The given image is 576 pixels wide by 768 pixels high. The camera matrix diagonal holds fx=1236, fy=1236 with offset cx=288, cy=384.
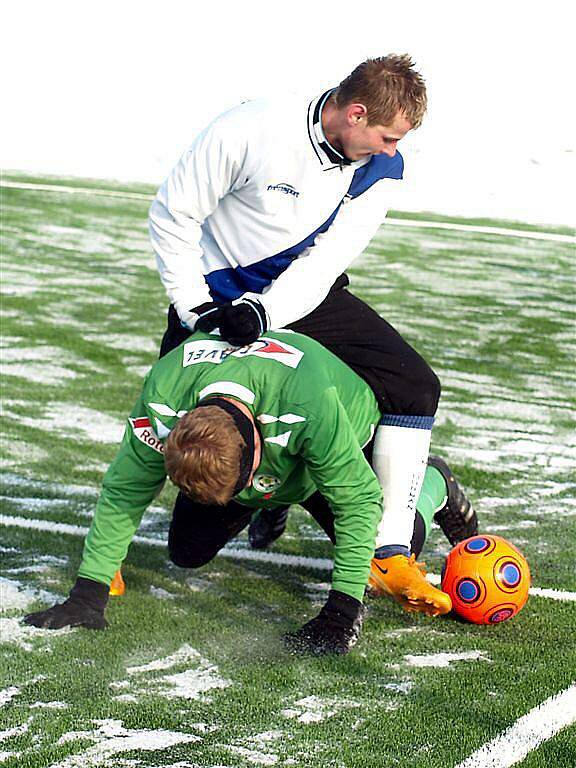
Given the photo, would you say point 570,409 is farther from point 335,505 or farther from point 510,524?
point 335,505

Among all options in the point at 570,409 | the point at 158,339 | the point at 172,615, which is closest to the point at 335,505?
the point at 172,615

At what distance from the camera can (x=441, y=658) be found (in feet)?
13.0

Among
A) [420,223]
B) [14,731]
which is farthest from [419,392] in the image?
[420,223]

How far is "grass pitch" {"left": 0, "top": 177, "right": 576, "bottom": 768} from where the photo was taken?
3.29 meters

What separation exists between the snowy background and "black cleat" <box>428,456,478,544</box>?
84.5 feet

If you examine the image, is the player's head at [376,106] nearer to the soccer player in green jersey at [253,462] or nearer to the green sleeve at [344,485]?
the soccer player in green jersey at [253,462]

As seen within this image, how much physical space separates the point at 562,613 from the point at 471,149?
36843 millimetres

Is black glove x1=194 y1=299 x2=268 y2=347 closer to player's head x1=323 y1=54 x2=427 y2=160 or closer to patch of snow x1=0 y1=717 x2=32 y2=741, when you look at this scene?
player's head x1=323 y1=54 x2=427 y2=160

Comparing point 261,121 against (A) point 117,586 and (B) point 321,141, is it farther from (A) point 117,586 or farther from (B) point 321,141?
(A) point 117,586

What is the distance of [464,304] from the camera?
13.8 m

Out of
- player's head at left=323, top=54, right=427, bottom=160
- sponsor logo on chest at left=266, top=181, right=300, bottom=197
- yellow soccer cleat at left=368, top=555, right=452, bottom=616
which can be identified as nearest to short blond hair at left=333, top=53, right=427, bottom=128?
player's head at left=323, top=54, right=427, bottom=160

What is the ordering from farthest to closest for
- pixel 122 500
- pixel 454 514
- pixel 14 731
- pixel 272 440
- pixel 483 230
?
pixel 483 230 < pixel 454 514 < pixel 122 500 < pixel 272 440 < pixel 14 731

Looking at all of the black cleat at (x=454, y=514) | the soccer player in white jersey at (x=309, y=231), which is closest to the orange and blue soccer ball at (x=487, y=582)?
the soccer player in white jersey at (x=309, y=231)

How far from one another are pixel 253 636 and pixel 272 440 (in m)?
0.74
